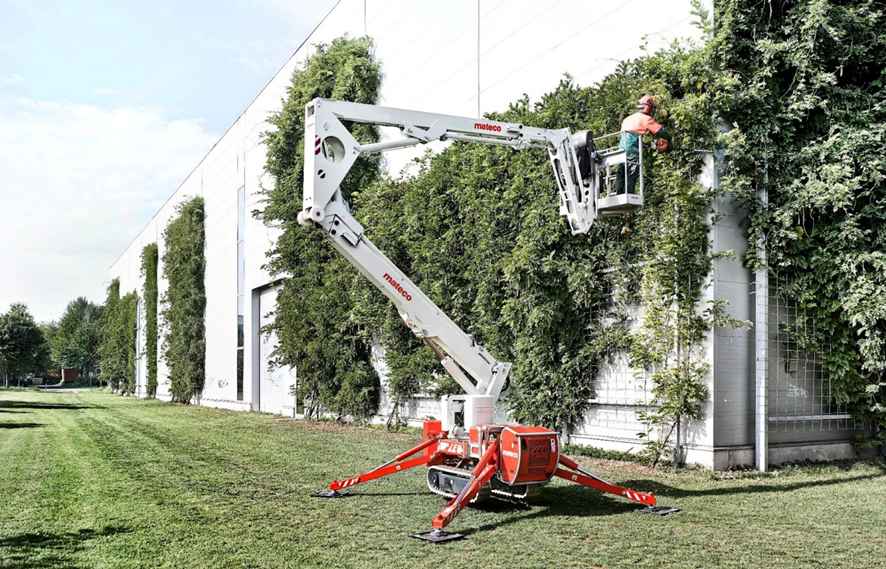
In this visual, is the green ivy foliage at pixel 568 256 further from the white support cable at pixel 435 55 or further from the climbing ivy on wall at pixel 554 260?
the white support cable at pixel 435 55

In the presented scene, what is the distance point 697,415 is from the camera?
920 cm

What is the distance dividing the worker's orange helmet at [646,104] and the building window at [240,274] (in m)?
20.4

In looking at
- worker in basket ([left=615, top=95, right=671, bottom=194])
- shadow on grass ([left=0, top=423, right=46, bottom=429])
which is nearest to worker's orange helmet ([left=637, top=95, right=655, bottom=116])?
worker in basket ([left=615, top=95, right=671, bottom=194])

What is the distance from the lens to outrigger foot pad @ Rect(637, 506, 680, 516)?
6.83 metres

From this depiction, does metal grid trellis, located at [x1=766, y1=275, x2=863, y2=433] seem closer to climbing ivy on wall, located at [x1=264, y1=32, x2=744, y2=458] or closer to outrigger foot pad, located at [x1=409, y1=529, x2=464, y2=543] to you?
climbing ivy on wall, located at [x1=264, y1=32, x2=744, y2=458]

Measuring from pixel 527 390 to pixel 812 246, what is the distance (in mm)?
4499

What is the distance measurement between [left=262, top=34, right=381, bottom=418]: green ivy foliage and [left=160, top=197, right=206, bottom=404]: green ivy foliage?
12.6 meters

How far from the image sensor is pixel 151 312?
137ft

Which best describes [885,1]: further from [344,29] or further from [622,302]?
[344,29]

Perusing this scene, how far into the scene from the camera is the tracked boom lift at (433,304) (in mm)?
6879

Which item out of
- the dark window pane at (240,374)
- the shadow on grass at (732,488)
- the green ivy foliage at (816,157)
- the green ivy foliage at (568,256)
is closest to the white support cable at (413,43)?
the green ivy foliage at (568,256)

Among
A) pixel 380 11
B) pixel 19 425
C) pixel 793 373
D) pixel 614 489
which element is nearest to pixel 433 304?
pixel 614 489

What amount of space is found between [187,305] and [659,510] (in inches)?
1181

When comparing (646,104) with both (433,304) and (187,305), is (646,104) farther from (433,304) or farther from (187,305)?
(187,305)
